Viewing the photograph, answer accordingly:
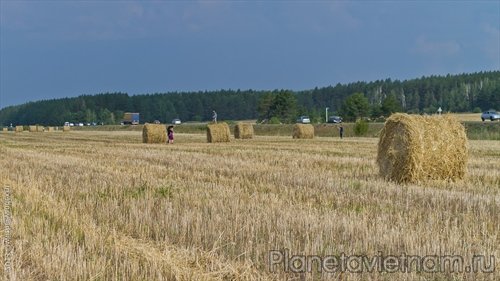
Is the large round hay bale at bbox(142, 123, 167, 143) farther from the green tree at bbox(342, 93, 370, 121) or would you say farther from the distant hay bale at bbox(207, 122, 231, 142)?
the green tree at bbox(342, 93, 370, 121)

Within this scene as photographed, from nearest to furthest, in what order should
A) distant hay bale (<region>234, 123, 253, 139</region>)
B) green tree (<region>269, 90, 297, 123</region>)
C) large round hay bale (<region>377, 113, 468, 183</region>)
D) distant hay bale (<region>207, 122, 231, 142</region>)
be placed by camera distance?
large round hay bale (<region>377, 113, 468, 183</region>), distant hay bale (<region>207, 122, 231, 142</region>), distant hay bale (<region>234, 123, 253, 139</region>), green tree (<region>269, 90, 297, 123</region>)

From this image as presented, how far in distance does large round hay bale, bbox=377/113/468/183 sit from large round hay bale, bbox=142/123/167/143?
81.2 feet

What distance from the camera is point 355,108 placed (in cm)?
10844

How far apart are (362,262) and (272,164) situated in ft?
37.4

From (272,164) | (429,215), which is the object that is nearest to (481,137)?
(272,164)

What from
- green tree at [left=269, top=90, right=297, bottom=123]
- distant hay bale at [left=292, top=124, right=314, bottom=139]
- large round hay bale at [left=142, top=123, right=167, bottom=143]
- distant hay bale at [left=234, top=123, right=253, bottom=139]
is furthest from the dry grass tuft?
green tree at [left=269, top=90, right=297, bottom=123]

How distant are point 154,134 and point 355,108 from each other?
253ft

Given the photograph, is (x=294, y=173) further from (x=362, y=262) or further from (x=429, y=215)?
(x=362, y=262)

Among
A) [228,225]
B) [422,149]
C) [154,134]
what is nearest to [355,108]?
[154,134]

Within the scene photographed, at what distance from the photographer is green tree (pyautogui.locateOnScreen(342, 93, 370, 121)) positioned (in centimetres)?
10769

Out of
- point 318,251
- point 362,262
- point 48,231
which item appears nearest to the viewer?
point 362,262

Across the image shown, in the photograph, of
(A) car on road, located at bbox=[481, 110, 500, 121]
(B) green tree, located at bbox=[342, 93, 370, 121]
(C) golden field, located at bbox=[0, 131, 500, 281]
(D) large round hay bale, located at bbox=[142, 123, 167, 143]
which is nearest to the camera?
(C) golden field, located at bbox=[0, 131, 500, 281]

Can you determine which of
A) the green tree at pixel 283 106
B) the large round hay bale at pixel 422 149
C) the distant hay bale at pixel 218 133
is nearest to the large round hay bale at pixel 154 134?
the distant hay bale at pixel 218 133

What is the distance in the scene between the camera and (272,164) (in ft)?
53.7
